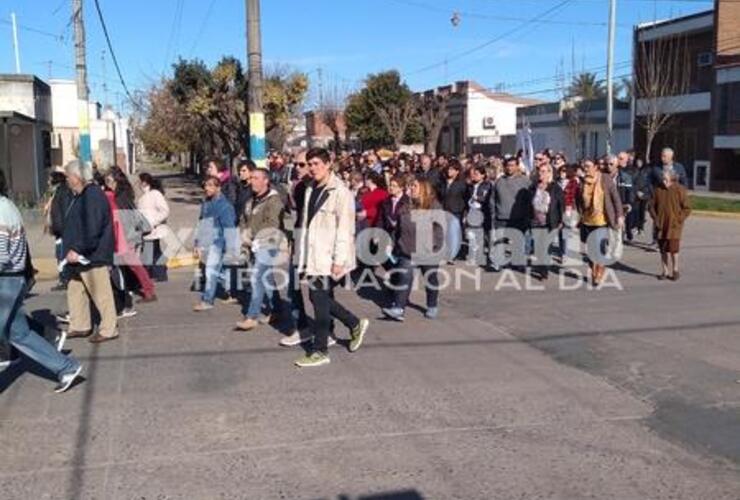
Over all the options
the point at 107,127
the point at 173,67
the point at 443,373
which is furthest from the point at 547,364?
the point at 107,127

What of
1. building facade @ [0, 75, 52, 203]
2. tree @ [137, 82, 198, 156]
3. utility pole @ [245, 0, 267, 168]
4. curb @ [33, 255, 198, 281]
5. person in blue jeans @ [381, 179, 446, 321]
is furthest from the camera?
tree @ [137, 82, 198, 156]

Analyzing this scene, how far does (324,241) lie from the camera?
689cm

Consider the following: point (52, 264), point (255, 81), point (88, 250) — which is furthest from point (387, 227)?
point (52, 264)

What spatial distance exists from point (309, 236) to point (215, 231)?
2537 millimetres

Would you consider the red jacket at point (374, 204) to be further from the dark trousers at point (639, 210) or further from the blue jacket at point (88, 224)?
the dark trousers at point (639, 210)

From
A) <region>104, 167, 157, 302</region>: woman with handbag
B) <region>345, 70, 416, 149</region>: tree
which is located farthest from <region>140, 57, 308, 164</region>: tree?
<region>345, 70, 416, 149</region>: tree

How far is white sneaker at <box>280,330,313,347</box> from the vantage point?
7.78 meters

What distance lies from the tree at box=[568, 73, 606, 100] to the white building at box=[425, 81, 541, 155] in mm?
7415

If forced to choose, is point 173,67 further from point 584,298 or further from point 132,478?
point 132,478

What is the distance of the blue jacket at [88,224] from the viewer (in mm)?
7516

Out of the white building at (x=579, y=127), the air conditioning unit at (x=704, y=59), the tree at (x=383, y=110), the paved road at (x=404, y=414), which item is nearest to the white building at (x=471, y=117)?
the tree at (x=383, y=110)

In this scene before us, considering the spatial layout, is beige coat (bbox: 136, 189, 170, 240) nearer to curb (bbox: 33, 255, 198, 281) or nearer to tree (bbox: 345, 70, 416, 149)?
curb (bbox: 33, 255, 198, 281)

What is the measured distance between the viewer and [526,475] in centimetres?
462

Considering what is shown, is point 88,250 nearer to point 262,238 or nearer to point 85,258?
point 85,258
